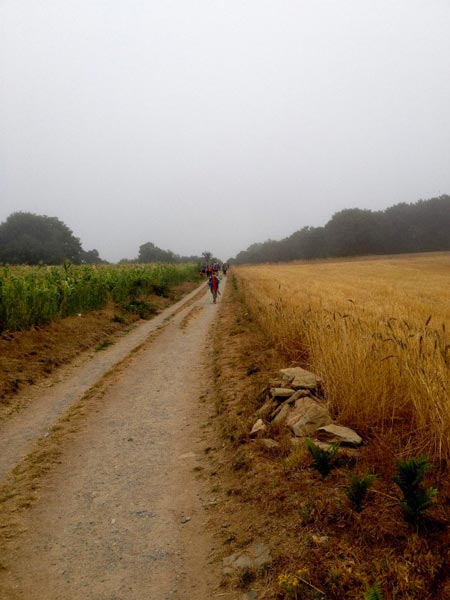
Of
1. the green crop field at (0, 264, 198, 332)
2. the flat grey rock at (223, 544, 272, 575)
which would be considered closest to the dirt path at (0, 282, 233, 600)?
the flat grey rock at (223, 544, 272, 575)

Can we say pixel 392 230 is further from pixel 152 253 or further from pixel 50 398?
pixel 50 398

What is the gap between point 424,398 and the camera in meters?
3.89

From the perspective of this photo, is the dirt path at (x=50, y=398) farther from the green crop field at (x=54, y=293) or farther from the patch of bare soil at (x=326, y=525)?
the patch of bare soil at (x=326, y=525)

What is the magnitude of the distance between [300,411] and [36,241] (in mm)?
72147

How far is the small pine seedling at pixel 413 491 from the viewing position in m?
2.65

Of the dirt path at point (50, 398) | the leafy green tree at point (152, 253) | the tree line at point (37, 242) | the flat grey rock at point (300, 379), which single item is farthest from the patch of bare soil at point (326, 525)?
the leafy green tree at point (152, 253)

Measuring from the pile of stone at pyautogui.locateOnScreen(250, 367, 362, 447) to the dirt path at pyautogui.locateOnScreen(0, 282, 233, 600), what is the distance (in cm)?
102

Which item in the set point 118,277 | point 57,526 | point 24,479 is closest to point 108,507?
point 57,526

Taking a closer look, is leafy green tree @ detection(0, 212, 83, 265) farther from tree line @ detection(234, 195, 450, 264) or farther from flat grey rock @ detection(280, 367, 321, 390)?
flat grey rock @ detection(280, 367, 321, 390)

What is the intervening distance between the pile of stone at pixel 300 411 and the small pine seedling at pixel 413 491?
119 centimetres

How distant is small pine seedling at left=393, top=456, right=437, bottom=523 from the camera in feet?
8.70

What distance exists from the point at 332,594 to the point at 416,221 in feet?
319

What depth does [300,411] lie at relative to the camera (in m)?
4.76

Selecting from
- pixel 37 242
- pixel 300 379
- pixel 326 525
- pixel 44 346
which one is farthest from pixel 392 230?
pixel 326 525
